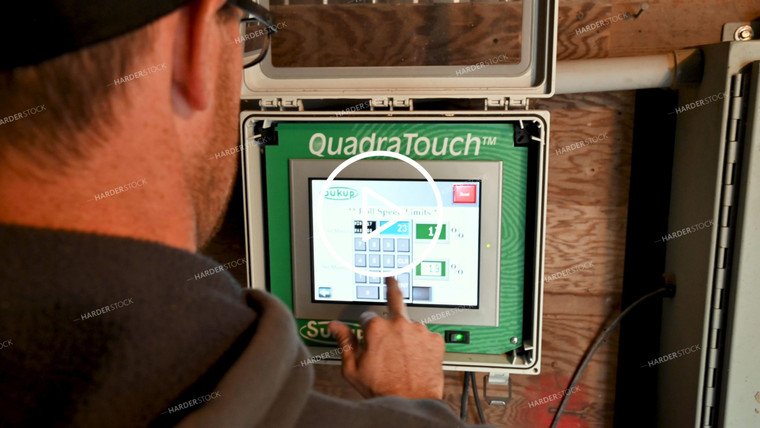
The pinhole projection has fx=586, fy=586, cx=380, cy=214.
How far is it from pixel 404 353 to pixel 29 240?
0.73 m

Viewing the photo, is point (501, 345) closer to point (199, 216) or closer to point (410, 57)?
point (410, 57)

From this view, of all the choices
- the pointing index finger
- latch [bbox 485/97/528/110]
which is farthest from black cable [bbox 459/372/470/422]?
latch [bbox 485/97/528/110]

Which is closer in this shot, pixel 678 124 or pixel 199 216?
pixel 199 216

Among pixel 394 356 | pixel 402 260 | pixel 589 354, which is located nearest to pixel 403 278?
pixel 402 260

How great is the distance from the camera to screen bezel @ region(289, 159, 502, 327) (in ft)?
3.73

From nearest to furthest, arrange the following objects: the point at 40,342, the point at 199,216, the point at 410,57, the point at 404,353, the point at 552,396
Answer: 1. the point at 40,342
2. the point at 199,216
3. the point at 404,353
4. the point at 410,57
5. the point at 552,396

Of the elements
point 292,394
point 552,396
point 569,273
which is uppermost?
point 292,394

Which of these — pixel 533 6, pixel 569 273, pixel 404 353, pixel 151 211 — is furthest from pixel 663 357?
pixel 151 211

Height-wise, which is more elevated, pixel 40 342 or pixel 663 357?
pixel 40 342

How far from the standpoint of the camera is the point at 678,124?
3.97 feet

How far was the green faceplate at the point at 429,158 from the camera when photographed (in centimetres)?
113

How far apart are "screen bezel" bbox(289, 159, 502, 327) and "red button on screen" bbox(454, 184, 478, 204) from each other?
0.04ft

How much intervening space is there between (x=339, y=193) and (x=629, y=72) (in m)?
0.62
